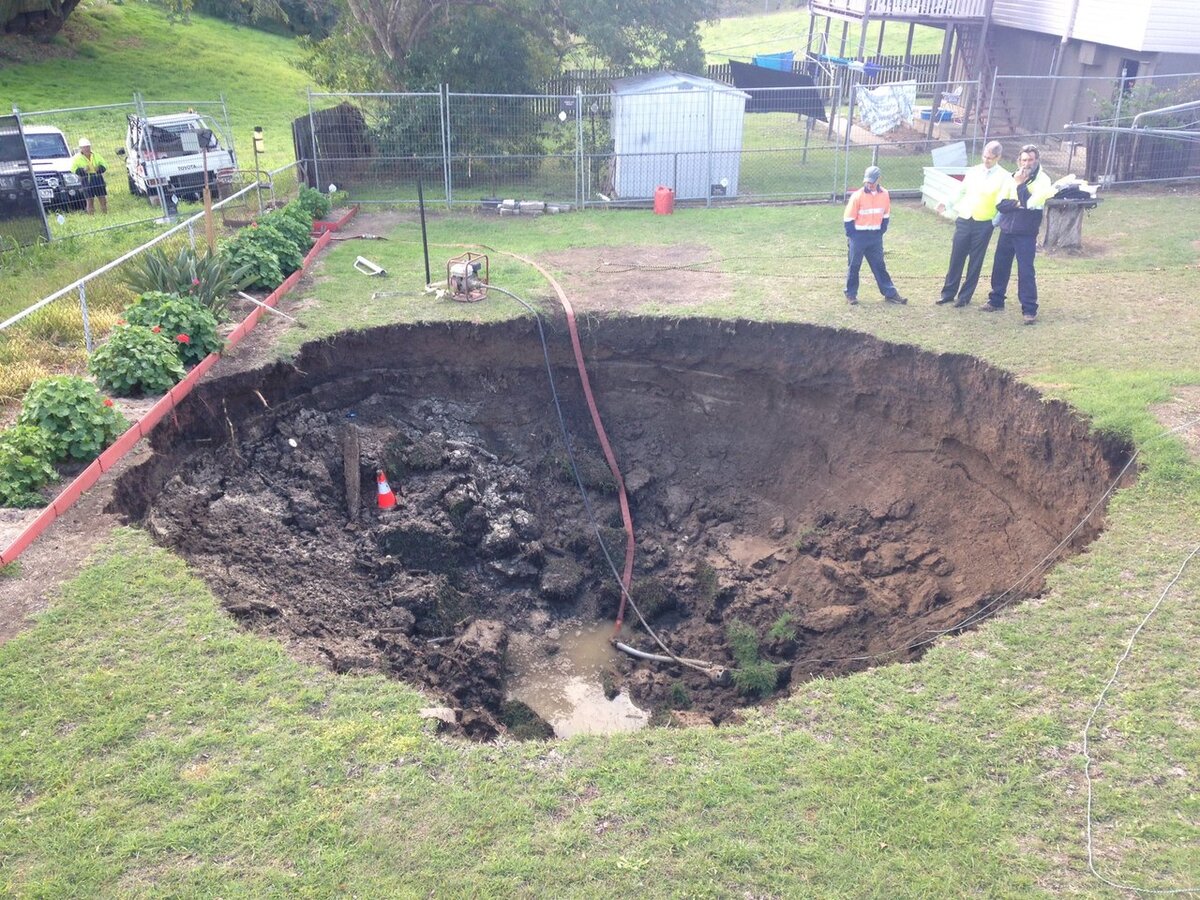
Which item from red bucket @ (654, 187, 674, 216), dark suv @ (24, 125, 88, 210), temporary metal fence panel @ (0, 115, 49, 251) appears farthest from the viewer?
red bucket @ (654, 187, 674, 216)

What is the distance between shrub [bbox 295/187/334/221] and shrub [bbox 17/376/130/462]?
8.39 m

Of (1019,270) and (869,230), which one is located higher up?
(869,230)

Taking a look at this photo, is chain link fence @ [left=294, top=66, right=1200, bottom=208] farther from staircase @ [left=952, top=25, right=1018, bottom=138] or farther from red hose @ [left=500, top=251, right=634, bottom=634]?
red hose @ [left=500, top=251, right=634, bottom=634]

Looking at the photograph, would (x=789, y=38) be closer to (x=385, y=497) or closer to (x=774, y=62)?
(x=774, y=62)

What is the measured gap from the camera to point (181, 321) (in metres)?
9.88

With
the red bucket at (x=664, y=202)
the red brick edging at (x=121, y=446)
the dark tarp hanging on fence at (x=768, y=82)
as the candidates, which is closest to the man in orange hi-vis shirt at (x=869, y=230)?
the red bucket at (x=664, y=202)

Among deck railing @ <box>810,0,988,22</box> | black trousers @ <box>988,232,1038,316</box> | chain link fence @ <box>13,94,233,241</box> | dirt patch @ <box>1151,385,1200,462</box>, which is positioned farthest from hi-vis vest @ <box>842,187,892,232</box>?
deck railing @ <box>810,0,988,22</box>

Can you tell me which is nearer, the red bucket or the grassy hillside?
the red bucket

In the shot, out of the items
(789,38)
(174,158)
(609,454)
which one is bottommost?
(609,454)

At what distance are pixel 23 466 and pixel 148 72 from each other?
99.7ft

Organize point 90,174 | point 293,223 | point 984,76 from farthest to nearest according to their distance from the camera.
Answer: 1. point 984,76
2. point 90,174
3. point 293,223

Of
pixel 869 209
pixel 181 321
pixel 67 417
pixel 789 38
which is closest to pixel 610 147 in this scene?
pixel 869 209

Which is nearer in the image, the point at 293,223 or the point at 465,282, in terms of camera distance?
the point at 465,282

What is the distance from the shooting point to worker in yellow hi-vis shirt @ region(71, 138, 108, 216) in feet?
54.6
